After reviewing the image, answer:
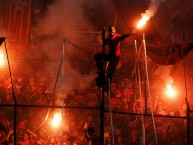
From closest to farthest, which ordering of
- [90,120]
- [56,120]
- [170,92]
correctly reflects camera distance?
[90,120] → [56,120] → [170,92]

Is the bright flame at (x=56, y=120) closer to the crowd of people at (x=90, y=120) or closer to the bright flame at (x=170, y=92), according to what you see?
the crowd of people at (x=90, y=120)

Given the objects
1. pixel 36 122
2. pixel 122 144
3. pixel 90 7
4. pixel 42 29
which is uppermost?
pixel 90 7

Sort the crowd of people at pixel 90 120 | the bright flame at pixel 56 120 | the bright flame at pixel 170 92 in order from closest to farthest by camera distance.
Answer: the crowd of people at pixel 90 120, the bright flame at pixel 56 120, the bright flame at pixel 170 92

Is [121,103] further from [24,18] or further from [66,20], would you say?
[24,18]

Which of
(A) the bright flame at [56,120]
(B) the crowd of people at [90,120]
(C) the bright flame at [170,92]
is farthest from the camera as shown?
(C) the bright flame at [170,92]

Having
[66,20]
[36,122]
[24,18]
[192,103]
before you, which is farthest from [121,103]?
[24,18]

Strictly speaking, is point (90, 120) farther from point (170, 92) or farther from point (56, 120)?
point (170, 92)

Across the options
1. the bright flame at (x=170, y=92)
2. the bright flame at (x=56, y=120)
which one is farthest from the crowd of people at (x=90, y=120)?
the bright flame at (x=170, y=92)

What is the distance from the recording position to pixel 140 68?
13133 mm

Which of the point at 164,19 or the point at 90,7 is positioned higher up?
the point at 90,7

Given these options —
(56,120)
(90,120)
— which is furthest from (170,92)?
(56,120)

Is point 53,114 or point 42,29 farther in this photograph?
point 42,29

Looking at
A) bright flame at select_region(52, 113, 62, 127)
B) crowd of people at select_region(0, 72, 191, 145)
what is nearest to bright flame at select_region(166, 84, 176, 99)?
crowd of people at select_region(0, 72, 191, 145)

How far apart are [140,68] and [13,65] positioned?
5.80 metres
